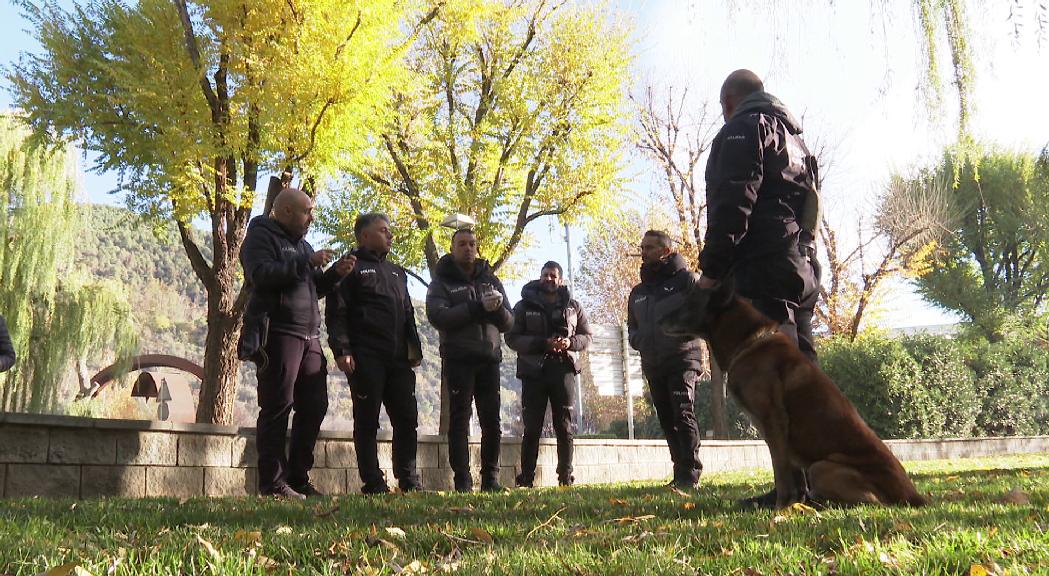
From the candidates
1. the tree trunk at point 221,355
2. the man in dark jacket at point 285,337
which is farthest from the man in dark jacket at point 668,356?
the tree trunk at point 221,355

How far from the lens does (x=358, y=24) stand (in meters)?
10.2

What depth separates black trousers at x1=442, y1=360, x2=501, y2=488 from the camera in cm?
646

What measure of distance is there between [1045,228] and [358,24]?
27872mm

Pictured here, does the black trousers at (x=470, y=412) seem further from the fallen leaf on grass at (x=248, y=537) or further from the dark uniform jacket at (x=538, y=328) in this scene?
the fallen leaf on grass at (x=248, y=537)

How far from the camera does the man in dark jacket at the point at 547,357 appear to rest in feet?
24.4

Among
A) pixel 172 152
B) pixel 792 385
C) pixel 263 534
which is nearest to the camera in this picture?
pixel 263 534

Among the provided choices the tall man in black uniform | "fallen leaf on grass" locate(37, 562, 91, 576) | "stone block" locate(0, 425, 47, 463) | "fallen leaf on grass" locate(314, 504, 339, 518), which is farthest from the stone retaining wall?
the tall man in black uniform

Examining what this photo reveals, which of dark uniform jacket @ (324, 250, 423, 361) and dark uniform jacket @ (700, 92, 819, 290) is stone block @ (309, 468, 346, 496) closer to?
dark uniform jacket @ (324, 250, 423, 361)

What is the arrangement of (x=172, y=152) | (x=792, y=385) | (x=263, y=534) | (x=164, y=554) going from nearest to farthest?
(x=164, y=554)
(x=263, y=534)
(x=792, y=385)
(x=172, y=152)

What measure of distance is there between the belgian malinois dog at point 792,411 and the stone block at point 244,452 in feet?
13.2

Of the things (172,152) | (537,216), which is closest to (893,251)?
(537,216)

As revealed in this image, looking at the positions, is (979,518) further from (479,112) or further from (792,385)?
(479,112)

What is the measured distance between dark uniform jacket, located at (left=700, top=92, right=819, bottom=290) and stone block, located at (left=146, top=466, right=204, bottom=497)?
4346 mm

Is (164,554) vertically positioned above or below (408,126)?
below
